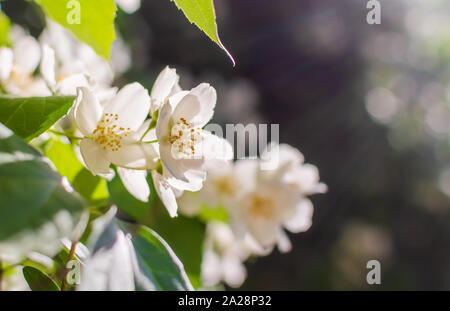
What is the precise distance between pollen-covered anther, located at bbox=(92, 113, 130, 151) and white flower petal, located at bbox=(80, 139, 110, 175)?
1 centimetres

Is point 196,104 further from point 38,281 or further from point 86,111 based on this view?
point 38,281

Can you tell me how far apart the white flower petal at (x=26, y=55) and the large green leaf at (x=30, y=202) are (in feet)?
1.58

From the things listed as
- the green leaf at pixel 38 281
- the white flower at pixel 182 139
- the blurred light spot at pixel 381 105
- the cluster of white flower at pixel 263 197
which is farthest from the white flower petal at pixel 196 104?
the blurred light spot at pixel 381 105

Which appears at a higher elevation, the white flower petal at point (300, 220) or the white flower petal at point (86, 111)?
the white flower petal at point (86, 111)

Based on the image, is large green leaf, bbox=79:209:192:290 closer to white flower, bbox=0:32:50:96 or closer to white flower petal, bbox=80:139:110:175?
white flower petal, bbox=80:139:110:175

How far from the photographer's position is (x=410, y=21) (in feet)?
10.3

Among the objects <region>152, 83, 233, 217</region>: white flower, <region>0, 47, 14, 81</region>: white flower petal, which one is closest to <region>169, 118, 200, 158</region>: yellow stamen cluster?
<region>152, 83, 233, 217</region>: white flower

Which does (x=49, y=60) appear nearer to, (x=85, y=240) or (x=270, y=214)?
(x=85, y=240)

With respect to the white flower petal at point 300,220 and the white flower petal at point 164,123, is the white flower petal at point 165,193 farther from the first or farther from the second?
the white flower petal at point 300,220

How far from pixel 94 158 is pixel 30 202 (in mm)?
206

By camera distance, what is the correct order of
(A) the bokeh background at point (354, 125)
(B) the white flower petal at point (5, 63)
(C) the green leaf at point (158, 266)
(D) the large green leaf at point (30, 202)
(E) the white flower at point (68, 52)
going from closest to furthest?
(D) the large green leaf at point (30, 202), (C) the green leaf at point (158, 266), (B) the white flower petal at point (5, 63), (E) the white flower at point (68, 52), (A) the bokeh background at point (354, 125)

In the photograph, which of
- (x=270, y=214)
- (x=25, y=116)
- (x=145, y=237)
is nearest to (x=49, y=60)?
(x=25, y=116)

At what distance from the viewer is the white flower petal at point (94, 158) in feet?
1.69

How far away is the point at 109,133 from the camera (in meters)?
0.54
